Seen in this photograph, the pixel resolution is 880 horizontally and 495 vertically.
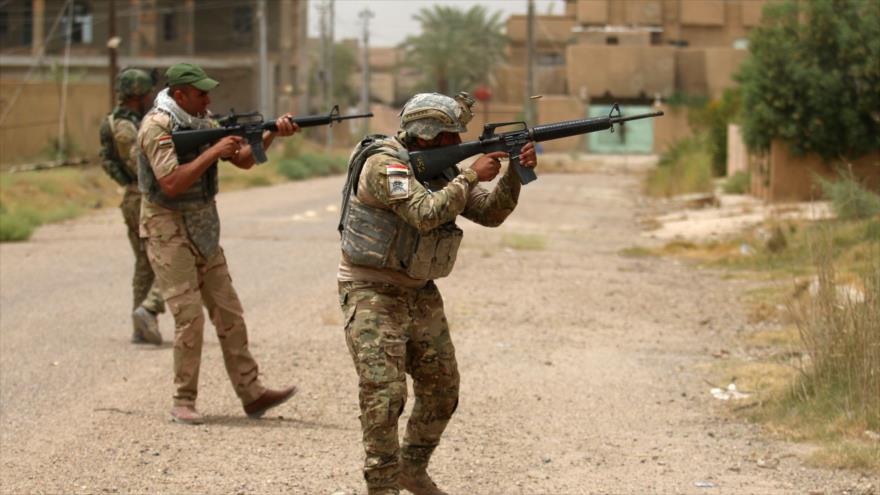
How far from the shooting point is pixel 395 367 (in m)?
4.80

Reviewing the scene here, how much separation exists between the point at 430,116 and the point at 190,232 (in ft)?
7.08

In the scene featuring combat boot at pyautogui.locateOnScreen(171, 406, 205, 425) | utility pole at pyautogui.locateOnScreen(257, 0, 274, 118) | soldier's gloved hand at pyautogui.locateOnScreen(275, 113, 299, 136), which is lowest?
combat boot at pyautogui.locateOnScreen(171, 406, 205, 425)

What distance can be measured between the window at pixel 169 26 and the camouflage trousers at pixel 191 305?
1750 inches

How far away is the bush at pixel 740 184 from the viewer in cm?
2454

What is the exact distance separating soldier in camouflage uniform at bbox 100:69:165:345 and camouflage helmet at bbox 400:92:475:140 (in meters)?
3.96

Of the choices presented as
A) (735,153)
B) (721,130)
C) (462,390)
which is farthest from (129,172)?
(721,130)

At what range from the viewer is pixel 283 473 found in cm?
564

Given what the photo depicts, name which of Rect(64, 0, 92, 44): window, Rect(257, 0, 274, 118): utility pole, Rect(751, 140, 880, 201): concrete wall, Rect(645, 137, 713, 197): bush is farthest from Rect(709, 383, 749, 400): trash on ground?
Rect(64, 0, 92, 44): window

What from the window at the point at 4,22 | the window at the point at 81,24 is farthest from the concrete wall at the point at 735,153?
the window at the point at 4,22

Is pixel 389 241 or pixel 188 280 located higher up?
pixel 389 241

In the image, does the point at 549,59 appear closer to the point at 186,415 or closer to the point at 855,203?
the point at 855,203

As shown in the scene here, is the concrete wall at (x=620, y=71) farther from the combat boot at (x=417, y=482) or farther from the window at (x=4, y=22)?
the combat boot at (x=417, y=482)

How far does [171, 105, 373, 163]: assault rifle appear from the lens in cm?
649

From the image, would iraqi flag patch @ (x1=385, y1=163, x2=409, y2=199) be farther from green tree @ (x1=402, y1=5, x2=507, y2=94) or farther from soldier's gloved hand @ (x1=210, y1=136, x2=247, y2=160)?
green tree @ (x1=402, y1=5, x2=507, y2=94)
